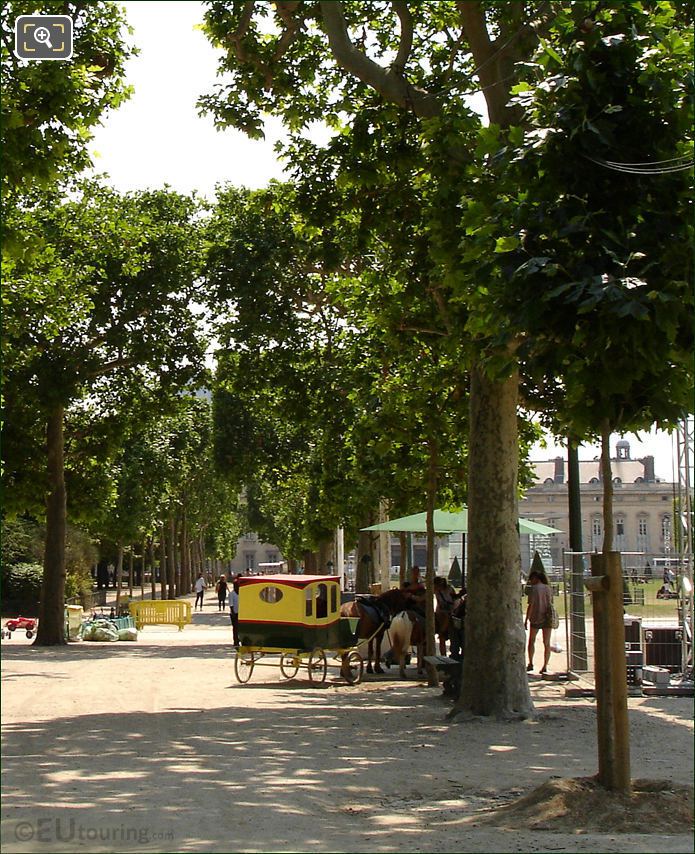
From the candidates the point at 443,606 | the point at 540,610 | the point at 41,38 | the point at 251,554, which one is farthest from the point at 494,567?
the point at 251,554

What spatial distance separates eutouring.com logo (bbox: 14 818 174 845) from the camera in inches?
282

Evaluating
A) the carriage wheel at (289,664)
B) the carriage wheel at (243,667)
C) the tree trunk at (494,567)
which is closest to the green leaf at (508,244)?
the tree trunk at (494,567)

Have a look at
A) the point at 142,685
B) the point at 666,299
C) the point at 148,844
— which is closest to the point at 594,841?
the point at 148,844

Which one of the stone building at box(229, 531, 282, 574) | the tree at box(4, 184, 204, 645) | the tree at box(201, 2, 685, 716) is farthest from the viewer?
the stone building at box(229, 531, 282, 574)

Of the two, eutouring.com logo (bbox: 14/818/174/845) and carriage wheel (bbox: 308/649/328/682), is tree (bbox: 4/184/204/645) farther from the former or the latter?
eutouring.com logo (bbox: 14/818/174/845)

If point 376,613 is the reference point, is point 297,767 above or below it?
below

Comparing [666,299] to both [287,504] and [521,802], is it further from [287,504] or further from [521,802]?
[287,504]

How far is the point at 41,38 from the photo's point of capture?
11.5 meters

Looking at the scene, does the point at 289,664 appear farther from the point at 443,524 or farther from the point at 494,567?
the point at 494,567

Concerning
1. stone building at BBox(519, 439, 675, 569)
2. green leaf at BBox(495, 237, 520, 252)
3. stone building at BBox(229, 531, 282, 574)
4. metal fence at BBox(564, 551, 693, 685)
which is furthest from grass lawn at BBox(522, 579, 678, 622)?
stone building at BBox(229, 531, 282, 574)

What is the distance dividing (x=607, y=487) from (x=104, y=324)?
22298 mm

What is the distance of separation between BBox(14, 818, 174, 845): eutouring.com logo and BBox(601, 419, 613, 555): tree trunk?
391 centimetres

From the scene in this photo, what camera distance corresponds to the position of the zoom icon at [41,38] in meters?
11.3

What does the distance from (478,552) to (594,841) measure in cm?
745
